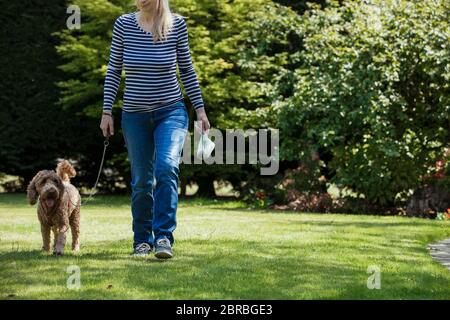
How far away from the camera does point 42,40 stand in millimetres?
15352

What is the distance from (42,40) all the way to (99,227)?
7.97m

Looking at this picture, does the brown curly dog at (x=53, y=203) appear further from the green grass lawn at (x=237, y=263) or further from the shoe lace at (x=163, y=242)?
the shoe lace at (x=163, y=242)

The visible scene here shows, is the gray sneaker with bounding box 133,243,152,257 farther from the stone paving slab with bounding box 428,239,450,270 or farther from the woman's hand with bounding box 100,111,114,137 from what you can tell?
the stone paving slab with bounding box 428,239,450,270

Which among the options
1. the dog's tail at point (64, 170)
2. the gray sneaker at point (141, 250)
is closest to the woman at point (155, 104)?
the gray sneaker at point (141, 250)

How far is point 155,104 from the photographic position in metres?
5.46

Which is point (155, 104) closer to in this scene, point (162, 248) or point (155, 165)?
point (155, 165)

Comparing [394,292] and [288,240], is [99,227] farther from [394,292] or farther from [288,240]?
[394,292]

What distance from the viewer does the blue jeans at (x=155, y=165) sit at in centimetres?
538

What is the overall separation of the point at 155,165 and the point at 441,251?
2974mm

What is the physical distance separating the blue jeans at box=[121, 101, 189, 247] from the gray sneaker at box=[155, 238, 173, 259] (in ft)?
0.14

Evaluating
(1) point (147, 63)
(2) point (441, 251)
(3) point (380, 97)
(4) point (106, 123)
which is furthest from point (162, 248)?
(3) point (380, 97)

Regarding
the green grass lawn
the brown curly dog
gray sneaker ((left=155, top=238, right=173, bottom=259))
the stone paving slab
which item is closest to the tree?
the green grass lawn

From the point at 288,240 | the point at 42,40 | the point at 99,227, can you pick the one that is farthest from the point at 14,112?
the point at 288,240

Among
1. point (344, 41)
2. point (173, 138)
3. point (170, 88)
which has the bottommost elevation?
point (173, 138)
